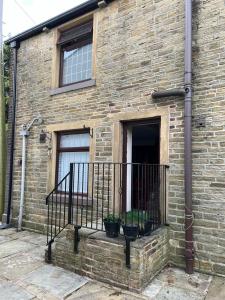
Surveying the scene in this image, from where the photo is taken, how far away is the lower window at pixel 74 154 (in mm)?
5906

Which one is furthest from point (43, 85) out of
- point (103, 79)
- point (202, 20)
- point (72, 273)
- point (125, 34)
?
point (72, 273)

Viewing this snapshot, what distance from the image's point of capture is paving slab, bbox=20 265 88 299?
3.57 meters

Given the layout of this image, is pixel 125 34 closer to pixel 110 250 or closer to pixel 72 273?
pixel 110 250

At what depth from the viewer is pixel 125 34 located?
17.7 feet

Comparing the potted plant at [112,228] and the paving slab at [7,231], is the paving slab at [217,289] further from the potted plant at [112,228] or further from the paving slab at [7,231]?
the paving slab at [7,231]

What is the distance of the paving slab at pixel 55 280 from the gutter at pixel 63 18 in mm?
5278

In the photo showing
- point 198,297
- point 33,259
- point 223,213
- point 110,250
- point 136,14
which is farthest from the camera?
point 136,14

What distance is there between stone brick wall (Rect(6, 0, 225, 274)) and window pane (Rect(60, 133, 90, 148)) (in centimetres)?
40

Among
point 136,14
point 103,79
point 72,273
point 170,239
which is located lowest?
point 72,273

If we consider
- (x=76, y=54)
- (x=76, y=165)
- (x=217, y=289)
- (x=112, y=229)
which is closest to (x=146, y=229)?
(x=112, y=229)

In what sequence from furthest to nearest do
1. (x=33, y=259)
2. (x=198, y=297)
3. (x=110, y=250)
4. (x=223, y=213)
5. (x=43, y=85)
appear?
(x=43, y=85), (x=33, y=259), (x=223, y=213), (x=110, y=250), (x=198, y=297)

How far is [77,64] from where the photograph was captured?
6.40 metres

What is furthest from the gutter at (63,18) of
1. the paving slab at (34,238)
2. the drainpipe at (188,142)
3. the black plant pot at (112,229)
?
the paving slab at (34,238)

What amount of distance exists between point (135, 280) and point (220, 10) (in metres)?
4.33
